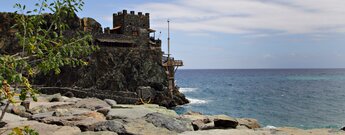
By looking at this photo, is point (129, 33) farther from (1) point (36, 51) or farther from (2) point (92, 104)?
(1) point (36, 51)

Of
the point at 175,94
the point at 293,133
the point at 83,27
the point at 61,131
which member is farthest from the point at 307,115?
the point at 61,131

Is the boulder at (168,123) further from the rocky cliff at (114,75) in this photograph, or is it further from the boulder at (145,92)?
the boulder at (145,92)

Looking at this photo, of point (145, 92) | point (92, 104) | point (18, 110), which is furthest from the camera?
point (145, 92)

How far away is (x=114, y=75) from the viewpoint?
1684 inches

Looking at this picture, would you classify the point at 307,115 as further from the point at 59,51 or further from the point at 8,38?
the point at 59,51

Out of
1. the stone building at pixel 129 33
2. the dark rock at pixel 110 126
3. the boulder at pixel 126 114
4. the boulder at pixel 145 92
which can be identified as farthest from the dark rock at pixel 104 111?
the stone building at pixel 129 33

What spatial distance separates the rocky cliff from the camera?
132 ft

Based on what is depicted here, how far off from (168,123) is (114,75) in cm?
3528

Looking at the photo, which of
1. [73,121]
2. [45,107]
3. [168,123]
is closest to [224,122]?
[168,123]

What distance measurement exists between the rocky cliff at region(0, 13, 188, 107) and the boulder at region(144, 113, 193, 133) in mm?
31087

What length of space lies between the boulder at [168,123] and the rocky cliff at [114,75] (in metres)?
31.1

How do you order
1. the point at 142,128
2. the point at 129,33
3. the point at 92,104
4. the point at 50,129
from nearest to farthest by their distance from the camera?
the point at 50,129, the point at 142,128, the point at 92,104, the point at 129,33

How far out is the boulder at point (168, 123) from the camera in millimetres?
7945

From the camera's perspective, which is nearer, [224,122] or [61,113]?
[224,122]
